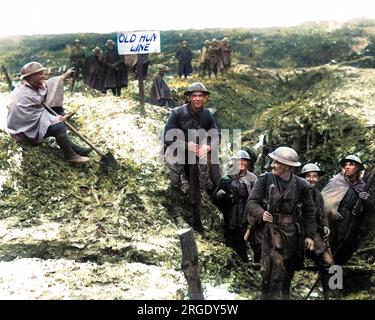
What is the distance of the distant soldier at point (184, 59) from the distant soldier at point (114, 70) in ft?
13.7

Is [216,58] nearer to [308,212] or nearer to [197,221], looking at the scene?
[197,221]

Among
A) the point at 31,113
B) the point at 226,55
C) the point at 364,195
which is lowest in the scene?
the point at 364,195

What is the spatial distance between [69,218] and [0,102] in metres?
3.96

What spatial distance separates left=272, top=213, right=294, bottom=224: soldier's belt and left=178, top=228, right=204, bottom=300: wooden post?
0.97 metres

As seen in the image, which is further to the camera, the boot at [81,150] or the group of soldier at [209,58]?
the group of soldier at [209,58]

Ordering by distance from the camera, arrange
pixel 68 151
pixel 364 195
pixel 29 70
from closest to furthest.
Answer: pixel 364 195, pixel 29 70, pixel 68 151

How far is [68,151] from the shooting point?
7.46 meters

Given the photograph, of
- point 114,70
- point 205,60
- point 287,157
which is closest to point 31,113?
point 287,157

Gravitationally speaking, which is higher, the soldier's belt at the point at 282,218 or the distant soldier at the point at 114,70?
the distant soldier at the point at 114,70

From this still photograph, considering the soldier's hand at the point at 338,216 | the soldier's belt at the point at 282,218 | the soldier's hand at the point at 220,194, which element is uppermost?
the soldier's belt at the point at 282,218

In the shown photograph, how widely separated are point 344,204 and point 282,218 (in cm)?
167

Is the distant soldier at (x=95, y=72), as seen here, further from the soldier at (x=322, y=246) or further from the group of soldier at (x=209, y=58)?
the soldier at (x=322, y=246)

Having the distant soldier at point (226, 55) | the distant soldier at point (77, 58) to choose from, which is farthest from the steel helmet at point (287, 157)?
the distant soldier at point (226, 55)

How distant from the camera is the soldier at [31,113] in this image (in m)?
7.02
